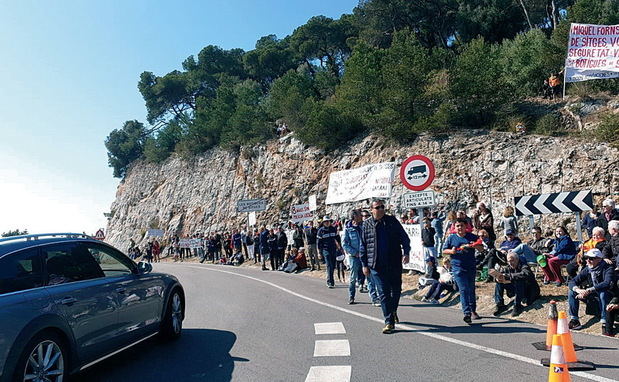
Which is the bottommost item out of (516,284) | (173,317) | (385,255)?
(173,317)

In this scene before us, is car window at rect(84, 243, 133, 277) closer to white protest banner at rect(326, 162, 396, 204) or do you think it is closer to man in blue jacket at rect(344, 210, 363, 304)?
man in blue jacket at rect(344, 210, 363, 304)

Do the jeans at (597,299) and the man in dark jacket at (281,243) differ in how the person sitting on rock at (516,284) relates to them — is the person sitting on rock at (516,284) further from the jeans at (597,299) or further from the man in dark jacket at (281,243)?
the man in dark jacket at (281,243)

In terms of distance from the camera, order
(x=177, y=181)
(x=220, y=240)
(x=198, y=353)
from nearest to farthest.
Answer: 1. (x=198, y=353)
2. (x=220, y=240)
3. (x=177, y=181)

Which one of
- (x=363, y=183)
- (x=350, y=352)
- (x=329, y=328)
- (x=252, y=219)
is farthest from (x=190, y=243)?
(x=350, y=352)

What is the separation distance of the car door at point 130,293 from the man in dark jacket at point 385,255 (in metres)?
3.37

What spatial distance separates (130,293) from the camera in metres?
6.28

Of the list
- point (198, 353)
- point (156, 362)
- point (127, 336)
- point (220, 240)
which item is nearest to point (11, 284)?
point (127, 336)

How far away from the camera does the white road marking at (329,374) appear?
5.18 meters

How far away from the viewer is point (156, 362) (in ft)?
20.4

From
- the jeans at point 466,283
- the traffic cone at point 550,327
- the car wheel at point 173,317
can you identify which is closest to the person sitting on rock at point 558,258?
the jeans at point 466,283

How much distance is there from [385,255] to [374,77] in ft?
75.4

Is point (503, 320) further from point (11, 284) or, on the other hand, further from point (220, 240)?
point (220, 240)

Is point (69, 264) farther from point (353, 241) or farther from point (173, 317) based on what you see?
point (353, 241)

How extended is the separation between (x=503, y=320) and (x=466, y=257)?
1312 mm
